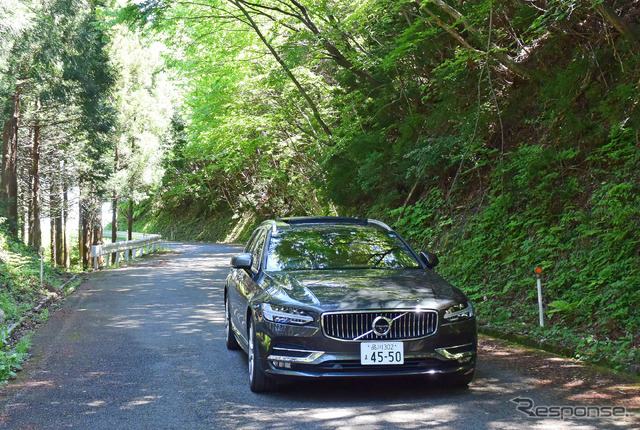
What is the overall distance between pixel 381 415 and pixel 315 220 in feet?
11.0

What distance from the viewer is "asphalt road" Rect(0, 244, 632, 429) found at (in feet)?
17.6

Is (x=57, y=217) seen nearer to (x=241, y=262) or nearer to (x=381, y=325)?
(x=241, y=262)

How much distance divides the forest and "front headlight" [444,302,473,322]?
72.8 inches

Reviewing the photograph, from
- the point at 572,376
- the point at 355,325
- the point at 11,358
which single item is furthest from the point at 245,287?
the point at 572,376

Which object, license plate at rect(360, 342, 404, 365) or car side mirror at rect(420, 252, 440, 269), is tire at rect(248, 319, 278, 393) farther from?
car side mirror at rect(420, 252, 440, 269)

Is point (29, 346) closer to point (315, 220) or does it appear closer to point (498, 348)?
point (315, 220)

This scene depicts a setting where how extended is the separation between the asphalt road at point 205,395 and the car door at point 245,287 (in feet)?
1.78

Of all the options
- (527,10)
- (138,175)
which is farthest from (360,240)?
(138,175)

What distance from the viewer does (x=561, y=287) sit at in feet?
30.7

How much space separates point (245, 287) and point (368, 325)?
2101 millimetres

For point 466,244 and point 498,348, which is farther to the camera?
point 466,244

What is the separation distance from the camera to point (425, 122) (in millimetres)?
16188

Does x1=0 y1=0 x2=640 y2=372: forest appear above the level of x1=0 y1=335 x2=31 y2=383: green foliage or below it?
above

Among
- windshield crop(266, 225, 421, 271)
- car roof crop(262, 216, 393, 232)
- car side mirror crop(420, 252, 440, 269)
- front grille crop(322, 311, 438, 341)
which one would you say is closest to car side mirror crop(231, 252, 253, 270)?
windshield crop(266, 225, 421, 271)
